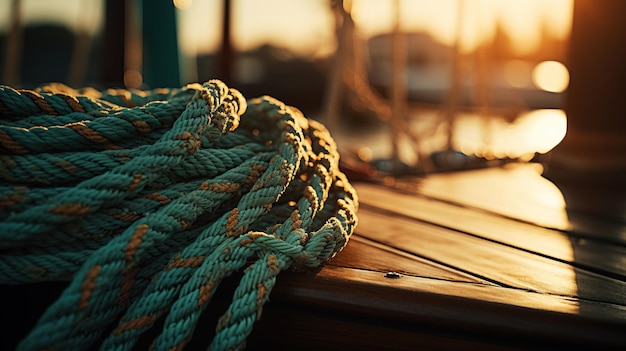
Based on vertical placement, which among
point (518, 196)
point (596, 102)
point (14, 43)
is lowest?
point (518, 196)

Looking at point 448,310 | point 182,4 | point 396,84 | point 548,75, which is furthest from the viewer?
point 548,75

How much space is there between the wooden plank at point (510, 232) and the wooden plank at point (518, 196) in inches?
1.7

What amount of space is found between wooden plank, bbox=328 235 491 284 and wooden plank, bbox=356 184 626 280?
194 mm

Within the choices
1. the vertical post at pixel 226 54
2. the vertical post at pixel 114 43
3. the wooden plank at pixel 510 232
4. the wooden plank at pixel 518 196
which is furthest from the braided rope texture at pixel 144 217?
the vertical post at pixel 226 54

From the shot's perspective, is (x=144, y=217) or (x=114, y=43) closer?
(x=144, y=217)

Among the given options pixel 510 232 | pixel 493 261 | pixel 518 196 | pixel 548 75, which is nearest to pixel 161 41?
pixel 518 196

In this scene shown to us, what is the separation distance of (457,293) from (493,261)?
18cm

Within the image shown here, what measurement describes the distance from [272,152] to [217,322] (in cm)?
22

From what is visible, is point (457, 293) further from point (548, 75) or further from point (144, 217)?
point (548, 75)

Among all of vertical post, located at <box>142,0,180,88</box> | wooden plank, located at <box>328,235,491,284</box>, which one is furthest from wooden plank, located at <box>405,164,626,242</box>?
vertical post, located at <box>142,0,180,88</box>

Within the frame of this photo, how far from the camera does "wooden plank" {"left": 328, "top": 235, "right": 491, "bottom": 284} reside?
2.35 feet

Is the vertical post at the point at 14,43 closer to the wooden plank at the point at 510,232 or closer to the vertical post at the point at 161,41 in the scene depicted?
the vertical post at the point at 161,41

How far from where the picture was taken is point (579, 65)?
1404 millimetres

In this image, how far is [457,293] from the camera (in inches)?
25.1
